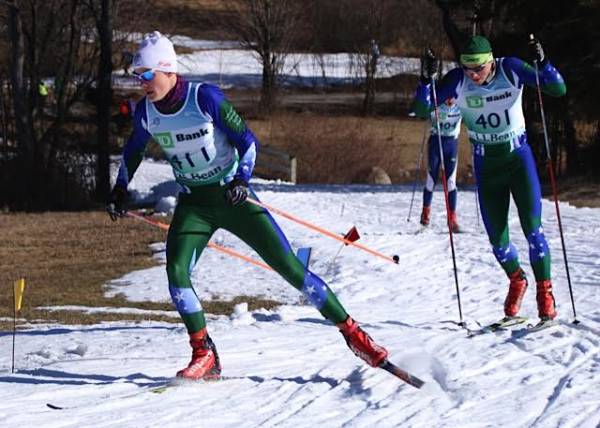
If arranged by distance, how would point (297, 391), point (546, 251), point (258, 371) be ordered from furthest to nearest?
point (546, 251)
point (258, 371)
point (297, 391)

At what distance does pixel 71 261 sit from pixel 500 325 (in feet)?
24.7

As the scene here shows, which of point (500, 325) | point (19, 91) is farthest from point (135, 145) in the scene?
point (19, 91)

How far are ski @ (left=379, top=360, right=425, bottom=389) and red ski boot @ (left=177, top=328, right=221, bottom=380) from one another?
104 cm

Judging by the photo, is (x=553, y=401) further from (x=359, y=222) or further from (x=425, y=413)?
(x=359, y=222)

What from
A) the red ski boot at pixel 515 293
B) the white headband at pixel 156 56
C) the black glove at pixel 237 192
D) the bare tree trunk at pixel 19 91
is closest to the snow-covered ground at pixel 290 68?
the bare tree trunk at pixel 19 91

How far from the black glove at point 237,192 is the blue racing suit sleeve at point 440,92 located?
254 cm

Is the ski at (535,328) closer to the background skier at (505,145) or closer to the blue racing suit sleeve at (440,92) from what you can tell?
the background skier at (505,145)

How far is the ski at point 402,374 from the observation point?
627 cm

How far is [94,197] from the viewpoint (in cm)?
2384

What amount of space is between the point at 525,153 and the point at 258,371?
263cm

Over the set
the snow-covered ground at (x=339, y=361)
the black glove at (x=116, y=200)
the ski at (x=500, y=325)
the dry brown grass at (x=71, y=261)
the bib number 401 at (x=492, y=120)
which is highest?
the bib number 401 at (x=492, y=120)

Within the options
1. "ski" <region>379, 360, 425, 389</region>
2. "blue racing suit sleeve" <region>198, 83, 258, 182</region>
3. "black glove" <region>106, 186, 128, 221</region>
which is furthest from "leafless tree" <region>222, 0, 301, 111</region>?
"ski" <region>379, 360, 425, 389</region>

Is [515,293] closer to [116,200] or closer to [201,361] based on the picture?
[201,361]

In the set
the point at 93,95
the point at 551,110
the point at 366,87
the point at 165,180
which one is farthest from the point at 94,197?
the point at 366,87
